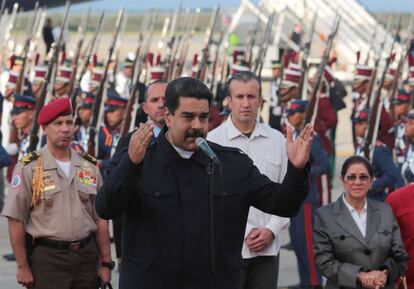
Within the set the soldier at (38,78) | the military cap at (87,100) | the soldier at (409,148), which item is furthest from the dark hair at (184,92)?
the soldier at (38,78)

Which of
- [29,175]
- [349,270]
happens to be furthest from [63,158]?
[349,270]

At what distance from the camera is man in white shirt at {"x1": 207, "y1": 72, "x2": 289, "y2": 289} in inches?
264

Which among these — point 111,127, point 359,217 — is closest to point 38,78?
point 111,127

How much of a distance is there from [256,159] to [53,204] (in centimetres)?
100

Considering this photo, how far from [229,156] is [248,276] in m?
1.61

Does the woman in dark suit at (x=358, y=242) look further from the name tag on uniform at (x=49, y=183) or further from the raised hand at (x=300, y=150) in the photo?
the raised hand at (x=300, y=150)

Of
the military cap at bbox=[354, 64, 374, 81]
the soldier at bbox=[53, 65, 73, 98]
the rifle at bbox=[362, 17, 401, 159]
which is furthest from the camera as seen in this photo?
the military cap at bbox=[354, 64, 374, 81]

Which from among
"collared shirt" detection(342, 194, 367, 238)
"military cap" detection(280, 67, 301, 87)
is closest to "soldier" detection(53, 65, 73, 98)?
"military cap" detection(280, 67, 301, 87)

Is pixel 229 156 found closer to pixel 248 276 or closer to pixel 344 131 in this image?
pixel 248 276

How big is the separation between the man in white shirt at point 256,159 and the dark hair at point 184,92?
66.1 inches

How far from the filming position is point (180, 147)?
5066 millimetres

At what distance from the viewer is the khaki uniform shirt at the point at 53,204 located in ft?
22.0

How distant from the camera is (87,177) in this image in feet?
22.6

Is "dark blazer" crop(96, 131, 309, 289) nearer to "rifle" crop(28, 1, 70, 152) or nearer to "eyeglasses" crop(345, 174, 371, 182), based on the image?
"eyeglasses" crop(345, 174, 371, 182)
